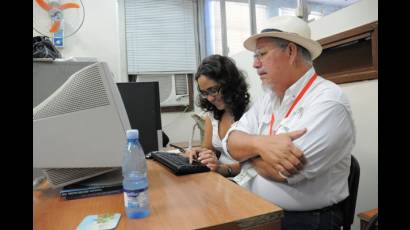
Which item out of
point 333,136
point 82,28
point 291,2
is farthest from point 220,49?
point 333,136

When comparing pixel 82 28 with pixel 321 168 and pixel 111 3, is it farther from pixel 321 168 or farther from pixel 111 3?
pixel 321 168

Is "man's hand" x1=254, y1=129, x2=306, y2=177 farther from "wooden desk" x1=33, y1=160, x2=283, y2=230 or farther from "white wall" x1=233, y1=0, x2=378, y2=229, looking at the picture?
"white wall" x1=233, y1=0, x2=378, y2=229

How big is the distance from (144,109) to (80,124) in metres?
0.94

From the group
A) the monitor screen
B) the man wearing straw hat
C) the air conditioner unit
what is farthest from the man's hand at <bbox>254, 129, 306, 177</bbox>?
the air conditioner unit

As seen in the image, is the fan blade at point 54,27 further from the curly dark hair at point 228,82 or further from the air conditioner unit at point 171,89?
A: the curly dark hair at point 228,82

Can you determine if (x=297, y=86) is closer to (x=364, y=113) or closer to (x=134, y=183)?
(x=364, y=113)

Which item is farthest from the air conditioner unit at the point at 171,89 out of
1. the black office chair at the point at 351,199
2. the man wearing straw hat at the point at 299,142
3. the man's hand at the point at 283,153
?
the black office chair at the point at 351,199

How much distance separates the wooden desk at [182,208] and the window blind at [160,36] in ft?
9.38

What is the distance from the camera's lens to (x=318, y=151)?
991 mm

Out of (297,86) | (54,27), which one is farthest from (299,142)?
(54,27)

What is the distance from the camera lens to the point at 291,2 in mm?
2211

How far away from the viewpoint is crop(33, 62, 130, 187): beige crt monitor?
35.2 inches

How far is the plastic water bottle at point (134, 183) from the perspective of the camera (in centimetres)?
71
